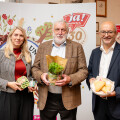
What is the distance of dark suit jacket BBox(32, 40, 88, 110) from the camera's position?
1.94 m

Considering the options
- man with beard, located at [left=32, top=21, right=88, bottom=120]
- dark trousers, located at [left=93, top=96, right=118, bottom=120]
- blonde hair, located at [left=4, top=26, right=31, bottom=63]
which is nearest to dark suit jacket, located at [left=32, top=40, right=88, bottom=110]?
man with beard, located at [left=32, top=21, right=88, bottom=120]

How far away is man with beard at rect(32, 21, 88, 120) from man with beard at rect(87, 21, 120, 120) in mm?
181

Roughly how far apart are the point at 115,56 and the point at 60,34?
2.20 ft

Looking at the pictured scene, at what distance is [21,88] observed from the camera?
188 centimetres

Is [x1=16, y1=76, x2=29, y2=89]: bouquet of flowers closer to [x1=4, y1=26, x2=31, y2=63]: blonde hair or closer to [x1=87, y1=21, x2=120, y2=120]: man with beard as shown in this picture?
[x1=4, y1=26, x2=31, y2=63]: blonde hair

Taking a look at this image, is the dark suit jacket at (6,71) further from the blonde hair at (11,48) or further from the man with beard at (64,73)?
the man with beard at (64,73)

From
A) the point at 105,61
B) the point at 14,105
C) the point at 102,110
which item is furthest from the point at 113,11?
the point at 14,105

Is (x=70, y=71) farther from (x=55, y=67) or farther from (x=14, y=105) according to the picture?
(x=14, y=105)

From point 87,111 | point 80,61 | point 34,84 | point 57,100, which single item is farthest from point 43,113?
point 87,111

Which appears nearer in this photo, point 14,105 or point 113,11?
point 14,105

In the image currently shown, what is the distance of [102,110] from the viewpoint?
6.34 feet

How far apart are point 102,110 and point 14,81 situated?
105 cm

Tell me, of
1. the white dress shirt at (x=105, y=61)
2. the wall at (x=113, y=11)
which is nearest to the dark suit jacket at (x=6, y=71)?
the white dress shirt at (x=105, y=61)

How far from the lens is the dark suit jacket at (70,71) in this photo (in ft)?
6.37
